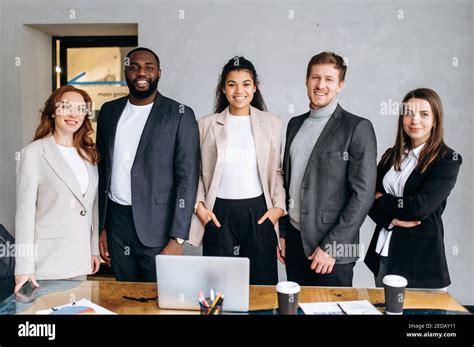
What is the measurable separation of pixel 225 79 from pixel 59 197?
1.38 meters

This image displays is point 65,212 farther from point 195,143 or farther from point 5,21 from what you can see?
point 5,21

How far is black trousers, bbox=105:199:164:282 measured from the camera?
3.12 meters

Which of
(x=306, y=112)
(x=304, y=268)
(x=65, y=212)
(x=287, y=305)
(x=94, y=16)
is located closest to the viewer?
(x=287, y=305)

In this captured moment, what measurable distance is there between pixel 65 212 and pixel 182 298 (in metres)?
1.14

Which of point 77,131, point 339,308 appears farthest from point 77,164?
point 339,308

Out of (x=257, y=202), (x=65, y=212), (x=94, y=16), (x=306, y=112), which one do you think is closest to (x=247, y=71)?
(x=306, y=112)

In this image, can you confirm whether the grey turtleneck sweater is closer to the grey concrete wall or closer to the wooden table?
the grey concrete wall

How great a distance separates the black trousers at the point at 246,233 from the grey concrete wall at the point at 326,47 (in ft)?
2.28

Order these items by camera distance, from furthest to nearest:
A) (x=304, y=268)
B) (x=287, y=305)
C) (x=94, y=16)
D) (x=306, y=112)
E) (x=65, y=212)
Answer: (x=94, y=16) → (x=306, y=112) → (x=304, y=268) → (x=65, y=212) → (x=287, y=305)

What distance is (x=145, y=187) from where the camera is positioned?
3115mm

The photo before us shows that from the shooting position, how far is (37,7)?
136 inches

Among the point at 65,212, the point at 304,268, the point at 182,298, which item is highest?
the point at 65,212

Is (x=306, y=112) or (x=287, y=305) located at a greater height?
(x=306, y=112)

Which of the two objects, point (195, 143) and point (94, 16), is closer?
point (195, 143)
